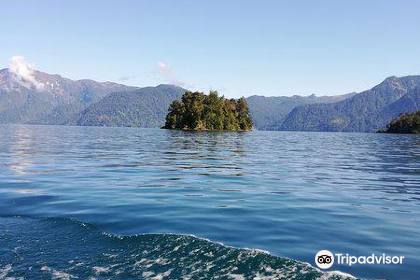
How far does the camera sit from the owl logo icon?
9.27 metres

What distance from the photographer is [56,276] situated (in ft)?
26.7

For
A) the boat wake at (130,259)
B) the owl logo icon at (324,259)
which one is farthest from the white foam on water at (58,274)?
the owl logo icon at (324,259)

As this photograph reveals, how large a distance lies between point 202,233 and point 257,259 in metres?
2.80

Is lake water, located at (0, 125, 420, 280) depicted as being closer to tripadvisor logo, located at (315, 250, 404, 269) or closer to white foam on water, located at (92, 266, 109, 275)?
white foam on water, located at (92, 266, 109, 275)

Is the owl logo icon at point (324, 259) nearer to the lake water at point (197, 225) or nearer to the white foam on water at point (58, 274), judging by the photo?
the lake water at point (197, 225)

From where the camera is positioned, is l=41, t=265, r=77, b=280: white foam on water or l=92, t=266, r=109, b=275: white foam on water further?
l=92, t=266, r=109, b=275: white foam on water

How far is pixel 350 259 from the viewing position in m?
9.79

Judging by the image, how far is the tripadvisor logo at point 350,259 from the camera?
9516mm

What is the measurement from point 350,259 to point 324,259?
715mm

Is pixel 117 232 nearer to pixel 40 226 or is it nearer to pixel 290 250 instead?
pixel 40 226

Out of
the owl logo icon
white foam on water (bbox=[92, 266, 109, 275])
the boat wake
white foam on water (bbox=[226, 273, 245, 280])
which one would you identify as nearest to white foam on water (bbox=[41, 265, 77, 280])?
the boat wake

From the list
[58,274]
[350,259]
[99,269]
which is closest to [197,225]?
[99,269]

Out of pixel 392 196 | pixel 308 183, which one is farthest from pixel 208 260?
pixel 308 183

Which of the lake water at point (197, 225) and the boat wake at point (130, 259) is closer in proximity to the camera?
the boat wake at point (130, 259)
